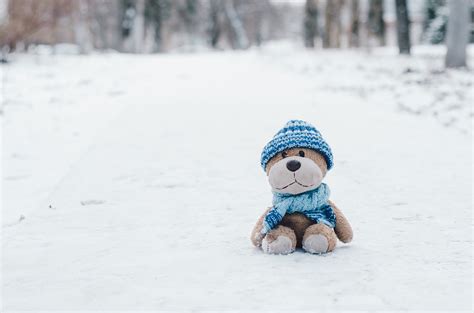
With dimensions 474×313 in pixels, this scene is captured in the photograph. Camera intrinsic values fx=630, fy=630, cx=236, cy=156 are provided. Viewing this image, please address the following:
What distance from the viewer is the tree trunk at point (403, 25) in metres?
20.9

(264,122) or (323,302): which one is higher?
(323,302)

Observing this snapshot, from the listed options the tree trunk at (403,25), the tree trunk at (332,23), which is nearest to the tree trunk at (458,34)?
the tree trunk at (403,25)

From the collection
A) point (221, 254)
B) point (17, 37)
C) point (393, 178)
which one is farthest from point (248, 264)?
point (17, 37)

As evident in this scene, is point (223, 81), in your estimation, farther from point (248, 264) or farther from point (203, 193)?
point (248, 264)

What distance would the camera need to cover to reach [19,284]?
298 centimetres

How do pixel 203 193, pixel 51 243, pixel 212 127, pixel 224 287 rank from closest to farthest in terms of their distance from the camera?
pixel 224 287, pixel 51 243, pixel 203 193, pixel 212 127

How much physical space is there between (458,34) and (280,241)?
13.4 meters

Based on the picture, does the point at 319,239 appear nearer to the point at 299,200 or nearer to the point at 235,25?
the point at 299,200

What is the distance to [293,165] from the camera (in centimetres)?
318

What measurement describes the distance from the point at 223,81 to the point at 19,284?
12.7 meters

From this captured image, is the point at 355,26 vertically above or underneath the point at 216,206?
underneath

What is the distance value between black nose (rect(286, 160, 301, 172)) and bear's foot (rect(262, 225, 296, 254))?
33cm

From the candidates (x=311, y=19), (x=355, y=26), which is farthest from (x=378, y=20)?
(x=311, y=19)

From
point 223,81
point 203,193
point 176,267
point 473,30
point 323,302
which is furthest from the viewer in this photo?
point 473,30
